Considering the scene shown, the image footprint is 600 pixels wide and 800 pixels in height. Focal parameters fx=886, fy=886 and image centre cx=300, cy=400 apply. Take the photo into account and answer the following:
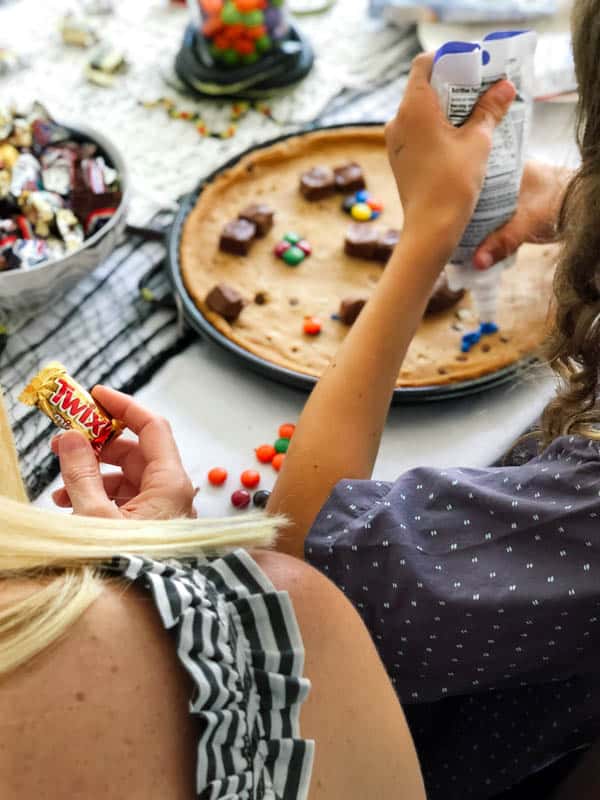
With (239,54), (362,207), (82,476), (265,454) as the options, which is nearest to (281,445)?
(265,454)

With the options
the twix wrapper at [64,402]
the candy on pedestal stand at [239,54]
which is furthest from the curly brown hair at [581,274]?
the candy on pedestal stand at [239,54]

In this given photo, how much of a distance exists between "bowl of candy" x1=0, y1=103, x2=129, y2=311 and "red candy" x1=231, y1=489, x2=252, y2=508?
0.98ft

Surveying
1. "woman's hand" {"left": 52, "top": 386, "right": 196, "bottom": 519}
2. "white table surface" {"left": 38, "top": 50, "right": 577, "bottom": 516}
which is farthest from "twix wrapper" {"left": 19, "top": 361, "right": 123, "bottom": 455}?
"white table surface" {"left": 38, "top": 50, "right": 577, "bottom": 516}

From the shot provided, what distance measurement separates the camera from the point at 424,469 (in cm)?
69

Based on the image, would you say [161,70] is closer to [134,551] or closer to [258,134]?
[258,134]

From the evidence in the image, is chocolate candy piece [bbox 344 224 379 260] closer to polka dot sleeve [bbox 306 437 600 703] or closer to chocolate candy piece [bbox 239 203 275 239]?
chocolate candy piece [bbox 239 203 275 239]

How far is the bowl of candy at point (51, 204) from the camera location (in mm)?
906

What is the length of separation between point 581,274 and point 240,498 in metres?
0.37

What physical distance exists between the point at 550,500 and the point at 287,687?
25 centimetres

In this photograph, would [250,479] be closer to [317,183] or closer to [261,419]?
[261,419]

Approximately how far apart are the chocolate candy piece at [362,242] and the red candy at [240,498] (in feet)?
1.18

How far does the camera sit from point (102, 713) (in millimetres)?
425

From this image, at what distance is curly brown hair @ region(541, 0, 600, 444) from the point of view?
59cm

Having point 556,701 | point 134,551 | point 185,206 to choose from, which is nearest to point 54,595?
point 134,551
